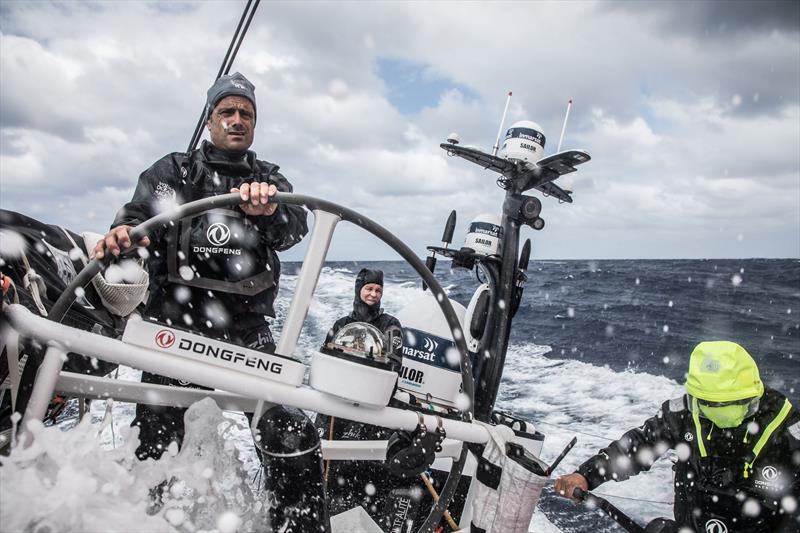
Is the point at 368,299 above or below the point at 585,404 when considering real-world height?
above

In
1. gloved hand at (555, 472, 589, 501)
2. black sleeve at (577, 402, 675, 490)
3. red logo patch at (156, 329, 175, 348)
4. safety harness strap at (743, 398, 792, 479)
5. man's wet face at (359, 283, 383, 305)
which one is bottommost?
gloved hand at (555, 472, 589, 501)

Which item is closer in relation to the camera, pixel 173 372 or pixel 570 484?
pixel 173 372

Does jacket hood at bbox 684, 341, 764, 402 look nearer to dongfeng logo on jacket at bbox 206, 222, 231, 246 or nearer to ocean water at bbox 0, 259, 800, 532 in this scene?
ocean water at bbox 0, 259, 800, 532

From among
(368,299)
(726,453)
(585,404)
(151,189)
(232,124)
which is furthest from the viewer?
(585,404)

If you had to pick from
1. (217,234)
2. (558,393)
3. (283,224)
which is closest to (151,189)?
(217,234)

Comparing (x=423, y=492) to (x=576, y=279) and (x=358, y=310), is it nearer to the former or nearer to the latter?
(x=358, y=310)

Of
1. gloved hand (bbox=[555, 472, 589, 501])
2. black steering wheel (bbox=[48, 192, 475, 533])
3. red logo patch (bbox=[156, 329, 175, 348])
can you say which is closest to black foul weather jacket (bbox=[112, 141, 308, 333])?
black steering wheel (bbox=[48, 192, 475, 533])

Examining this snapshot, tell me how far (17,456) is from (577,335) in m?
12.5

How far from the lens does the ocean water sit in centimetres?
122

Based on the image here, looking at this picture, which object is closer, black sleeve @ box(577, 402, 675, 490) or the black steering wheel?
the black steering wheel

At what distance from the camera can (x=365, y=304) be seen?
4668mm

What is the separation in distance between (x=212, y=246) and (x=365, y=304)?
2637mm

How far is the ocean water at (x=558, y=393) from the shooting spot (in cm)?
122

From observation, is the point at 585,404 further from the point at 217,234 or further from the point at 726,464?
the point at 217,234
